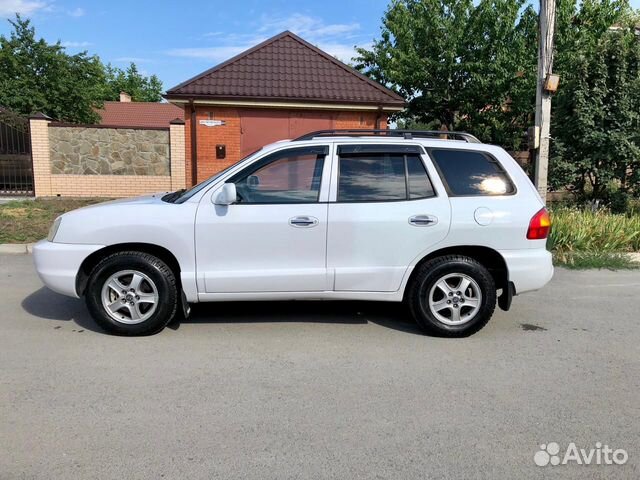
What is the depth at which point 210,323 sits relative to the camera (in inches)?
199

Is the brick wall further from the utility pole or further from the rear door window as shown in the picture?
the rear door window

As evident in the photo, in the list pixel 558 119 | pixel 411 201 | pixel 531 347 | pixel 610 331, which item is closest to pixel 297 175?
pixel 411 201

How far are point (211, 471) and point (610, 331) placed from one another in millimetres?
4110

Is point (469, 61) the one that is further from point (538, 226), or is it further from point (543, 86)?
point (538, 226)

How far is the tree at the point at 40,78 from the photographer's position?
24.0 metres

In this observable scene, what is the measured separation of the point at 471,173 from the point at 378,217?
99 centimetres

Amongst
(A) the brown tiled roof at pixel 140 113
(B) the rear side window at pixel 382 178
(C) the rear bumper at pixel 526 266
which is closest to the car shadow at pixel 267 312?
(C) the rear bumper at pixel 526 266

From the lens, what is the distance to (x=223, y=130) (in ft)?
43.3

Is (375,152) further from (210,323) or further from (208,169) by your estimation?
(208,169)

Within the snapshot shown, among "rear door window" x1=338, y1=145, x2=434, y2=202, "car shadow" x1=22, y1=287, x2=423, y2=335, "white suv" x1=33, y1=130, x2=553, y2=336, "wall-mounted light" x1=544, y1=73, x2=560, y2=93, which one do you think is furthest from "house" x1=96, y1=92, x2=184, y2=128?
"rear door window" x1=338, y1=145, x2=434, y2=202


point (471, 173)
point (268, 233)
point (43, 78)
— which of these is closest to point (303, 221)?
point (268, 233)

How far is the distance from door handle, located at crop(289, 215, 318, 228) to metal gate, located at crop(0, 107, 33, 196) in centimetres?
1316

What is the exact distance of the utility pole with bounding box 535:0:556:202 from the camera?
A: 8.84 m

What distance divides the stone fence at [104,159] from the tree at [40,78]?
11.2 m
